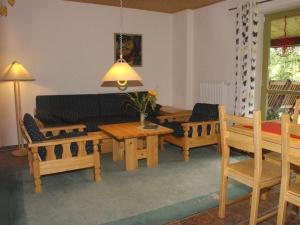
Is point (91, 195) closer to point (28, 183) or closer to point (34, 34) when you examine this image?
point (28, 183)

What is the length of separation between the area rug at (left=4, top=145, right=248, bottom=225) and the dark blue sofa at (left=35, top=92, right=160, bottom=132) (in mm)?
892

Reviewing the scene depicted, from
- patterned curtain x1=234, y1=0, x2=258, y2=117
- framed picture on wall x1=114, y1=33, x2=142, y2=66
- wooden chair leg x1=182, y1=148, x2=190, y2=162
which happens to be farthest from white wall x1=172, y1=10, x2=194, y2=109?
wooden chair leg x1=182, y1=148, x2=190, y2=162

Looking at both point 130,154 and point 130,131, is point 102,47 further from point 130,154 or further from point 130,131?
point 130,154

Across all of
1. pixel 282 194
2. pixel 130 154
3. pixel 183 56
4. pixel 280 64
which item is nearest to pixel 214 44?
pixel 183 56

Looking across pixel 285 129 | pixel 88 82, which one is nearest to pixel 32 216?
pixel 285 129

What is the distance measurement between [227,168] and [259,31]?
2877mm

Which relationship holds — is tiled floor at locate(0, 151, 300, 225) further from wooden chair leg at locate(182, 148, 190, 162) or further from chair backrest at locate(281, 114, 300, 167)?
wooden chair leg at locate(182, 148, 190, 162)

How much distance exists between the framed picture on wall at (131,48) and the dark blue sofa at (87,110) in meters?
0.77

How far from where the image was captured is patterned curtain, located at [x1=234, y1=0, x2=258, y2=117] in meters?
4.14

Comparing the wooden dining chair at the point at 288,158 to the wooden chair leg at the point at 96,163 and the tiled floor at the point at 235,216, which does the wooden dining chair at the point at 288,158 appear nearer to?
the tiled floor at the point at 235,216

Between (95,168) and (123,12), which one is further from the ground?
(123,12)

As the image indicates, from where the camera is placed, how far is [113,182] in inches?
125

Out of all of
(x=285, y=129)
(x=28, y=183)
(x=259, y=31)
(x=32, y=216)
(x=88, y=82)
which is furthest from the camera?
(x=88, y=82)

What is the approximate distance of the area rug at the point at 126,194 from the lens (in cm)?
245
